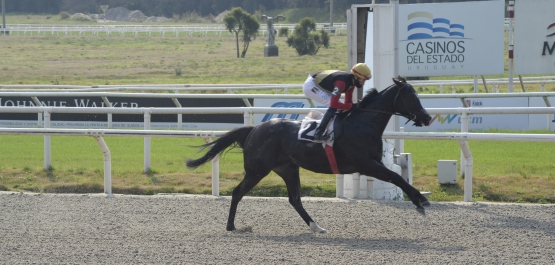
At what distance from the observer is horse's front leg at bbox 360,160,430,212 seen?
628 cm

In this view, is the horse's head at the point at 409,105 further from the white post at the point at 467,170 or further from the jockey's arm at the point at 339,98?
the white post at the point at 467,170

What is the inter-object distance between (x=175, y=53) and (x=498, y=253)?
3957cm

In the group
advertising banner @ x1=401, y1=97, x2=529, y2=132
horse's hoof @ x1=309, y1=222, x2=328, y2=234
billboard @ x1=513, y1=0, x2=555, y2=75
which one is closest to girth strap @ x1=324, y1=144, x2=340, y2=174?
horse's hoof @ x1=309, y1=222, x2=328, y2=234

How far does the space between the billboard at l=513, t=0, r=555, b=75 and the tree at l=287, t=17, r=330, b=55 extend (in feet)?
85.0

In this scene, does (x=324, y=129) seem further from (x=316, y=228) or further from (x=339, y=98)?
(x=316, y=228)

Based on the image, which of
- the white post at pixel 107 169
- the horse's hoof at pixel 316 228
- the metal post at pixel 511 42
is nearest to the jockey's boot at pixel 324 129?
the horse's hoof at pixel 316 228

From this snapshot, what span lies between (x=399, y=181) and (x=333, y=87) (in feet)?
3.18

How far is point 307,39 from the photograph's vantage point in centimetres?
4175

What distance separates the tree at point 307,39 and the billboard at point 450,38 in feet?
82.8

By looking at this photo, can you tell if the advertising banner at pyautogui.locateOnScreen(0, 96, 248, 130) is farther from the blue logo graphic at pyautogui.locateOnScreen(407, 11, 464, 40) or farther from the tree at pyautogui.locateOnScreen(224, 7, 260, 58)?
the tree at pyautogui.locateOnScreen(224, 7, 260, 58)

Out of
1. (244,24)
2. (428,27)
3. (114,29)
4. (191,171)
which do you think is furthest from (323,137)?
(114,29)

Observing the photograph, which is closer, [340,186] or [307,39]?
[340,186]

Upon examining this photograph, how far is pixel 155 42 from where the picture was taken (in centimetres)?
5006

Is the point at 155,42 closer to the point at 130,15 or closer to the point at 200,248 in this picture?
the point at 130,15
